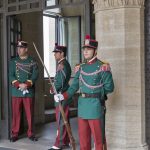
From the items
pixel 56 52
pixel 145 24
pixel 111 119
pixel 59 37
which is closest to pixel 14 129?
pixel 56 52

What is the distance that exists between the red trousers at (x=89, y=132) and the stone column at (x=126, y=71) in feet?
2.30

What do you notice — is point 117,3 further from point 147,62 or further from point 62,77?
point 62,77

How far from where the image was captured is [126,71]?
5.90 m

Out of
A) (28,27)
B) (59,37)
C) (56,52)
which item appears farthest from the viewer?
(59,37)

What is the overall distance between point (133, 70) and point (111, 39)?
53cm

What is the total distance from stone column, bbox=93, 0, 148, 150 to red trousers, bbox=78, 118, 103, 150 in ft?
2.30

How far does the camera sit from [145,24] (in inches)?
239

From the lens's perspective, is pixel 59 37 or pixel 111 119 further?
pixel 59 37

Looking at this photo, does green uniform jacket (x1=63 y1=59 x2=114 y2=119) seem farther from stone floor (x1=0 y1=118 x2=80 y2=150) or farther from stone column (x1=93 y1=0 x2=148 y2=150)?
stone floor (x1=0 y1=118 x2=80 y2=150)

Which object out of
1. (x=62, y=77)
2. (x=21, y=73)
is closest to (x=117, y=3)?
(x=62, y=77)

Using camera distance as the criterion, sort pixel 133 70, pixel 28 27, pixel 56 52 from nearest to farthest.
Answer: pixel 133 70 < pixel 56 52 < pixel 28 27

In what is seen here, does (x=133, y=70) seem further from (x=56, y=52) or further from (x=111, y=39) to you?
(x=56, y=52)

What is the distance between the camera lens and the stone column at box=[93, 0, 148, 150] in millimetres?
5898

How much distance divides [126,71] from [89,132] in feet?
3.43
